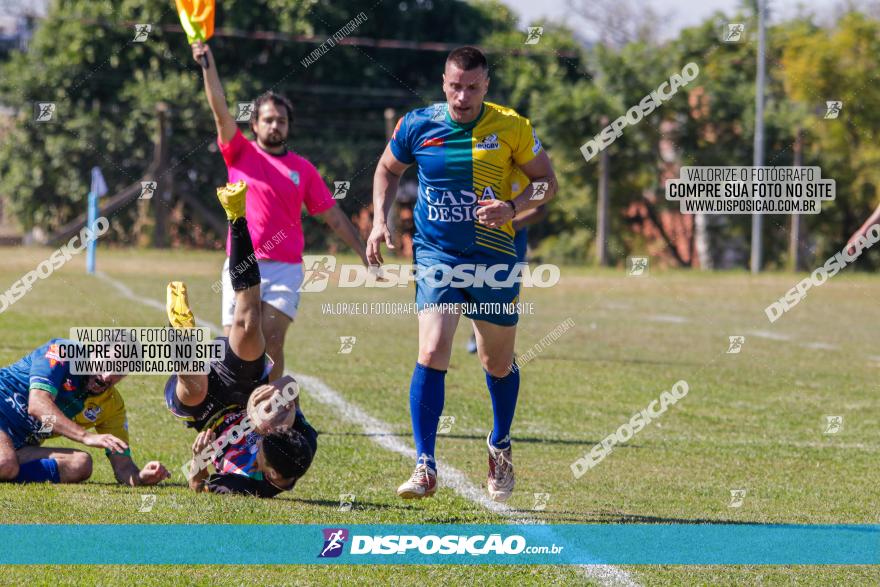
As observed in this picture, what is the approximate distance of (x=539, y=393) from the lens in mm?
11609

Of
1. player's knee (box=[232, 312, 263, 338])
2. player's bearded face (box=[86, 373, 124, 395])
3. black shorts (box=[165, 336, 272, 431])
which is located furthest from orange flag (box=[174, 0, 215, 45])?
player's bearded face (box=[86, 373, 124, 395])

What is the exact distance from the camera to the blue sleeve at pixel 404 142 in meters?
7.03

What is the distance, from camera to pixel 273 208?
8.16 m

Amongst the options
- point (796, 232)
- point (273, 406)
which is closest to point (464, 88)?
point (273, 406)

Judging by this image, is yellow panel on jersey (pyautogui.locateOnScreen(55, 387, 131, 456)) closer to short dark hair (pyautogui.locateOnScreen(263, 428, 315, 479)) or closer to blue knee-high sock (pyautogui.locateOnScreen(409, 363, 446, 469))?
short dark hair (pyautogui.locateOnScreen(263, 428, 315, 479))

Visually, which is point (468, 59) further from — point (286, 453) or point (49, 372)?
point (49, 372)

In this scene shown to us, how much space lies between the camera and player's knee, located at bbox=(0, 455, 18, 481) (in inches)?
272

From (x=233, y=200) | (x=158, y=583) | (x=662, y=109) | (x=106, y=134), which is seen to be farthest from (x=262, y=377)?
(x=106, y=134)

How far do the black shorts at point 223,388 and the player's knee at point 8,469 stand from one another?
838mm

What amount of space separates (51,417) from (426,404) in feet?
6.27

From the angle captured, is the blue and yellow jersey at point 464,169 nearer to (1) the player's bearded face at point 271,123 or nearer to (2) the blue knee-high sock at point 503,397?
(2) the blue knee-high sock at point 503,397

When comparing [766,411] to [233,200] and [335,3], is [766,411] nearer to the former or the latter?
[233,200]

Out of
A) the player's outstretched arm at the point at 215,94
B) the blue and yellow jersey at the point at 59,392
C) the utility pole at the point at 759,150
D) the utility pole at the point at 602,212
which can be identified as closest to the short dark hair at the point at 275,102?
the player's outstretched arm at the point at 215,94

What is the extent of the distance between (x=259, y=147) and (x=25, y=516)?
294cm
